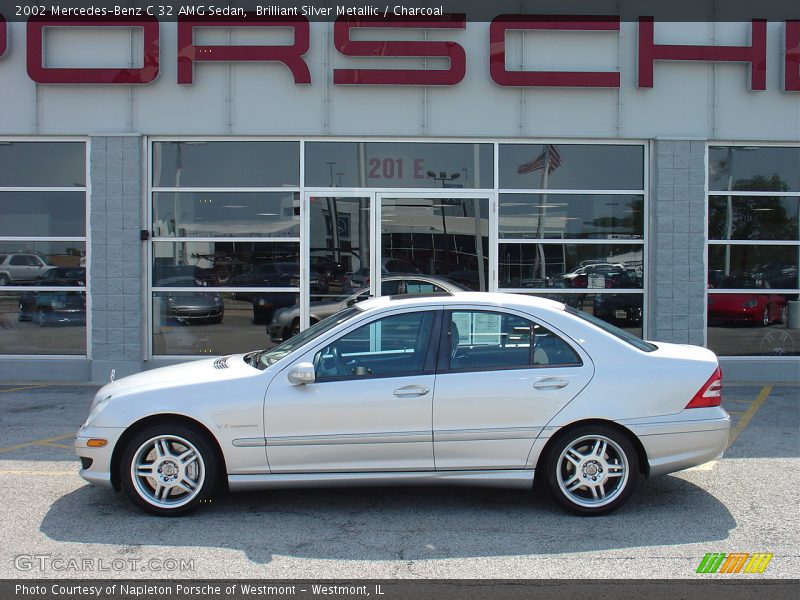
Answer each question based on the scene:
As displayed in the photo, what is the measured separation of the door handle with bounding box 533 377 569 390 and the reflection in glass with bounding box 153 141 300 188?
6.68 meters

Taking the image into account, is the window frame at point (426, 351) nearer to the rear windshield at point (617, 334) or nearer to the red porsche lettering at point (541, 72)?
the rear windshield at point (617, 334)

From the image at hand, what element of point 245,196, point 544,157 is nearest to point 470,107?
point 544,157

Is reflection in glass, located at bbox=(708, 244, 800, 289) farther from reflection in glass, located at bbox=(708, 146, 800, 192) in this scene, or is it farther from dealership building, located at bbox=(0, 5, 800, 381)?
reflection in glass, located at bbox=(708, 146, 800, 192)

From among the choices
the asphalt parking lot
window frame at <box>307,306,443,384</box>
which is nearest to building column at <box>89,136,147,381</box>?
the asphalt parking lot

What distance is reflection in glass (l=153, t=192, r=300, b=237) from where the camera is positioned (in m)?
11.3

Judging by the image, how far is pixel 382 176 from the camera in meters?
11.3

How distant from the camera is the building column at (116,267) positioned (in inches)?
441

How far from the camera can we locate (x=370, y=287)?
11297mm

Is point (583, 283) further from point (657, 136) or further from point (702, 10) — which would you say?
point (702, 10)

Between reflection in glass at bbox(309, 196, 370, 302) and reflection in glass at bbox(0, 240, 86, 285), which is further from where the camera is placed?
reflection in glass at bbox(0, 240, 86, 285)

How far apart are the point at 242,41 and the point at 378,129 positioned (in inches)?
87.8

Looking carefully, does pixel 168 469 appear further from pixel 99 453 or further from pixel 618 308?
pixel 618 308

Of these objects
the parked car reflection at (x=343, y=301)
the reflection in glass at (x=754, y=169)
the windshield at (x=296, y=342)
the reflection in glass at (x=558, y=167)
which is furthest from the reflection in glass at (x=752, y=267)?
the windshield at (x=296, y=342)

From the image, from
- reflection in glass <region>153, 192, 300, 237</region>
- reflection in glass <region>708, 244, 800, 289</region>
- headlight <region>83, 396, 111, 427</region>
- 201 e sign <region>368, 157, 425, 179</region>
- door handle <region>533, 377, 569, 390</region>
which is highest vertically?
201 e sign <region>368, 157, 425, 179</region>
